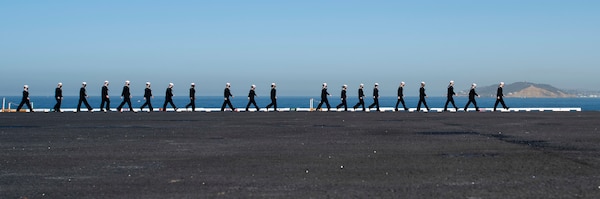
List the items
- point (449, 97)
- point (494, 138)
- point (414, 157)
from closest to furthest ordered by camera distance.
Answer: point (414, 157) < point (494, 138) < point (449, 97)

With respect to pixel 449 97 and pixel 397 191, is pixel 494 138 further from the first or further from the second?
pixel 449 97

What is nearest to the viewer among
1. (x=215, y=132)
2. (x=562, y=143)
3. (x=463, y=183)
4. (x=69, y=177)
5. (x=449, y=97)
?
(x=463, y=183)

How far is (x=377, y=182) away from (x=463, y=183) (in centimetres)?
94

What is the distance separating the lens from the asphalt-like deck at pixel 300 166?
7871 mm

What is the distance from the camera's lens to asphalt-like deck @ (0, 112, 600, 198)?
310 inches

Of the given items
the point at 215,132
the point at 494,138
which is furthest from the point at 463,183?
the point at 215,132

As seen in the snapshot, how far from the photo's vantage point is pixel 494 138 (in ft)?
53.9

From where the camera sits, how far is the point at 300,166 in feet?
34.1

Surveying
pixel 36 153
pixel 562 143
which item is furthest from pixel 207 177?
pixel 562 143

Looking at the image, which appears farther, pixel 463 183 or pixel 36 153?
pixel 36 153

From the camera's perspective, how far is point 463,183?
8.48m

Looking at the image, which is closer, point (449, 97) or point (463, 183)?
point (463, 183)

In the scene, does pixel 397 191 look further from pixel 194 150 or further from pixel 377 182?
pixel 194 150

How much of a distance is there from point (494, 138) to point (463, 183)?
828 centimetres
